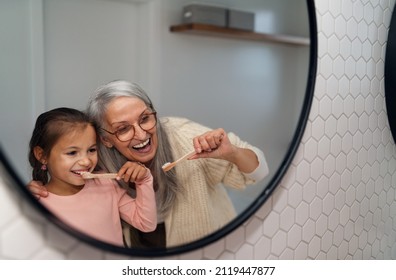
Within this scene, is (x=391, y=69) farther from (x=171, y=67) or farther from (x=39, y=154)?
(x=39, y=154)

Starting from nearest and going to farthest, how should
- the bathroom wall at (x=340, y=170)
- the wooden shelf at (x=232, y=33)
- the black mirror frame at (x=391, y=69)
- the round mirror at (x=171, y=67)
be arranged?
1. the round mirror at (x=171, y=67)
2. the wooden shelf at (x=232, y=33)
3. the bathroom wall at (x=340, y=170)
4. the black mirror frame at (x=391, y=69)

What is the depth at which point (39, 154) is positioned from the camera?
0.59m

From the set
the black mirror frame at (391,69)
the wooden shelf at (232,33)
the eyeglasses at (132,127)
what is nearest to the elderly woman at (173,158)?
the eyeglasses at (132,127)

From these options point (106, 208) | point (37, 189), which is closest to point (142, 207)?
point (106, 208)

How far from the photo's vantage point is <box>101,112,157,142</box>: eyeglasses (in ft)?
2.14

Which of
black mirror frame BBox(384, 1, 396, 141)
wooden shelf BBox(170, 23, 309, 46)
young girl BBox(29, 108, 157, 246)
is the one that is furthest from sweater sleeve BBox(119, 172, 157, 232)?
black mirror frame BBox(384, 1, 396, 141)

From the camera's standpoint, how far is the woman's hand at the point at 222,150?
73 centimetres

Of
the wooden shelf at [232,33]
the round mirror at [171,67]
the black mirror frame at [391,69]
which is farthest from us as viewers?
the black mirror frame at [391,69]

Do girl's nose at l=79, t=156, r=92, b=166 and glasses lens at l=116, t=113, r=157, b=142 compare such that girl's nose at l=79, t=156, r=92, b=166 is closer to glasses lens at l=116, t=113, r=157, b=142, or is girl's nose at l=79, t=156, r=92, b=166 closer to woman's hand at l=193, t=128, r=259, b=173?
glasses lens at l=116, t=113, r=157, b=142

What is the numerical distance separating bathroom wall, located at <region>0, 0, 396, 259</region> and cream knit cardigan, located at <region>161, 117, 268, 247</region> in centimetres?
6

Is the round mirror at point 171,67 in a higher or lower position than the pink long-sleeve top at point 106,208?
higher

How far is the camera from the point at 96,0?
0.61 metres

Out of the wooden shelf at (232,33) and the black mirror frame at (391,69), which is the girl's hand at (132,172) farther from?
the black mirror frame at (391,69)

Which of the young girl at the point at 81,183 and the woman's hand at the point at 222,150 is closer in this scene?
the young girl at the point at 81,183
